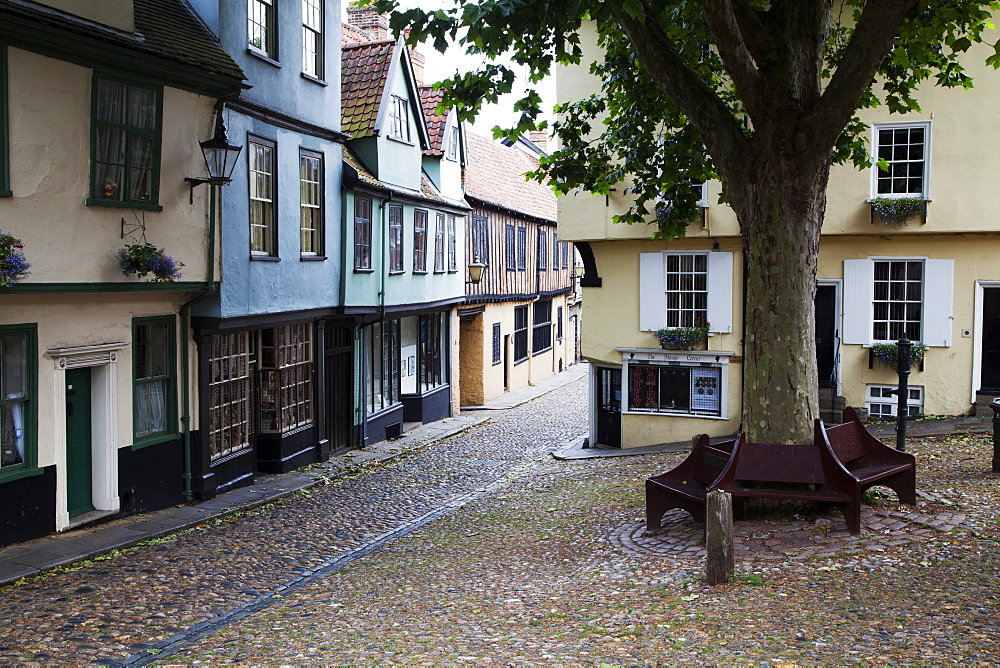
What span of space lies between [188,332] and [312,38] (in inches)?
267

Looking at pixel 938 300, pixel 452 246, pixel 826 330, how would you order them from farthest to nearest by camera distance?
pixel 452 246 < pixel 826 330 < pixel 938 300

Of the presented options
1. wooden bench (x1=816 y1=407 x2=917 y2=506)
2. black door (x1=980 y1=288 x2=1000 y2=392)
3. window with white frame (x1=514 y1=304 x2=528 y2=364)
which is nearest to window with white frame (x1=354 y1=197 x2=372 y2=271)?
wooden bench (x1=816 y1=407 x2=917 y2=506)

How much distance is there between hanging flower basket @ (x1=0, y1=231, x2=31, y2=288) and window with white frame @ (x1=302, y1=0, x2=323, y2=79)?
317 inches

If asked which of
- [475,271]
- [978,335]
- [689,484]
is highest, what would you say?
[475,271]

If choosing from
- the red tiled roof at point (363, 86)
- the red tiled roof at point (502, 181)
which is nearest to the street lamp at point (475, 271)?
the red tiled roof at point (502, 181)

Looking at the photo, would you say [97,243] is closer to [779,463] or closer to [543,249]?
[779,463]

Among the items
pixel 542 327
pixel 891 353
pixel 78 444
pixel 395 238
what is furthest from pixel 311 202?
pixel 542 327

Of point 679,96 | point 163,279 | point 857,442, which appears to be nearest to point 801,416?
point 857,442

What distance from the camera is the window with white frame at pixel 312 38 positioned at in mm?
16781

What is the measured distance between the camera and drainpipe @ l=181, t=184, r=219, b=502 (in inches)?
525

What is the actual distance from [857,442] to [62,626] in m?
8.24

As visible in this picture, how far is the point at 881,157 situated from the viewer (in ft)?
58.0

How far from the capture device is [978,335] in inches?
689

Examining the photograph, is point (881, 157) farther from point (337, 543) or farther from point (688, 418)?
point (337, 543)
